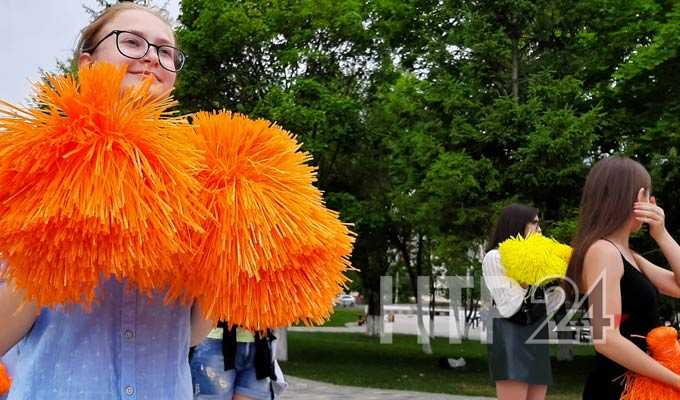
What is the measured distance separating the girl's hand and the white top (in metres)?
1.90

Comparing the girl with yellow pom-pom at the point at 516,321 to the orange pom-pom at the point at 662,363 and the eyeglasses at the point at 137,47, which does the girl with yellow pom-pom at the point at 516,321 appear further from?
the eyeglasses at the point at 137,47

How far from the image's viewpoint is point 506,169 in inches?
602

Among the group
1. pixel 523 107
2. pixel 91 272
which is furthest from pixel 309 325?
pixel 523 107

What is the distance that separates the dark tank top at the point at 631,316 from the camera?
9.40 feet

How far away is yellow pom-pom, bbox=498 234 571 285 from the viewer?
185 inches

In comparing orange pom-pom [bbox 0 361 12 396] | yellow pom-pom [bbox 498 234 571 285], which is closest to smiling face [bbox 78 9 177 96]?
orange pom-pom [bbox 0 361 12 396]

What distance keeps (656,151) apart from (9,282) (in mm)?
14756

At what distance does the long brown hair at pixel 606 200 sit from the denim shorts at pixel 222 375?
1.89 metres

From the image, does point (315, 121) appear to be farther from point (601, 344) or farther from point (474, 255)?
point (601, 344)

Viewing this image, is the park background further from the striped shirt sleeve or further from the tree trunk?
the striped shirt sleeve

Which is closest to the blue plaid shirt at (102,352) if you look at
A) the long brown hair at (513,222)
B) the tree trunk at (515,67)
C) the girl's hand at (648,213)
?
the girl's hand at (648,213)

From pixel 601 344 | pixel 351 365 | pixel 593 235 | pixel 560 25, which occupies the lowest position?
pixel 351 365

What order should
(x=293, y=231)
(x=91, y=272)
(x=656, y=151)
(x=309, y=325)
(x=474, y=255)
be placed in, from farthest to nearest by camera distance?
1. (x=474, y=255)
2. (x=656, y=151)
3. (x=309, y=325)
4. (x=293, y=231)
5. (x=91, y=272)

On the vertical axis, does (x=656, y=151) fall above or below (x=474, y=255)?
above
